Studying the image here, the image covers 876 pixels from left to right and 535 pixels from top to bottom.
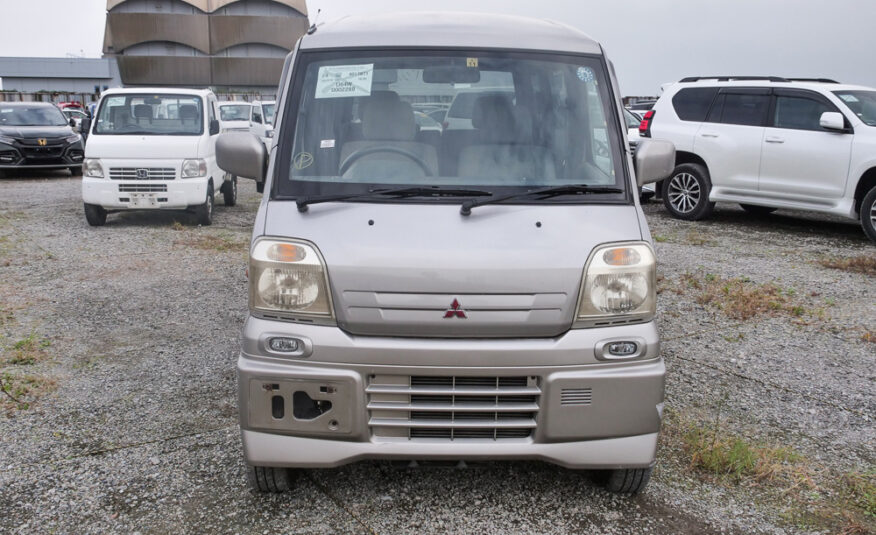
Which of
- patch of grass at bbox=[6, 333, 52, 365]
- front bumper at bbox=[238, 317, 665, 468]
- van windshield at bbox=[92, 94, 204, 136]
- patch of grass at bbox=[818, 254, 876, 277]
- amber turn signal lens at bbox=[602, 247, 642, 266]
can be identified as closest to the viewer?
front bumper at bbox=[238, 317, 665, 468]

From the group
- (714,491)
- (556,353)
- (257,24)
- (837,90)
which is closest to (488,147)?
(556,353)

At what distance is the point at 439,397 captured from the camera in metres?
3.01

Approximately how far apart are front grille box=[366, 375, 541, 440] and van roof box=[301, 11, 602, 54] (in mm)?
1646

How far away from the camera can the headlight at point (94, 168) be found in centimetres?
1049

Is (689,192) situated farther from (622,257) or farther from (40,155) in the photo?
(40,155)

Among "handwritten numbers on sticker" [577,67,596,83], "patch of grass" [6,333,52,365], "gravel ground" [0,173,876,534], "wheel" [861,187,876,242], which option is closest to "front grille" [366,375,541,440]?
"gravel ground" [0,173,876,534]

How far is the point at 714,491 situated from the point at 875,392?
6.75 feet

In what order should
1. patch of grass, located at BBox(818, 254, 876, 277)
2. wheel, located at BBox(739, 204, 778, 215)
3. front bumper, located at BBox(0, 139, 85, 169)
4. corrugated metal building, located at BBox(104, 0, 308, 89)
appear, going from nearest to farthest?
patch of grass, located at BBox(818, 254, 876, 277) → wheel, located at BBox(739, 204, 778, 215) → front bumper, located at BBox(0, 139, 85, 169) → corrugated metal building, located at BBox(104, 0, 308, 89)

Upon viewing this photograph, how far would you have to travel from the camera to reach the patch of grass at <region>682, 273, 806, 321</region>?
6.70 meters

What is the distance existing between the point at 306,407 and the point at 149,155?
849cm

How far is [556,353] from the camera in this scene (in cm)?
296

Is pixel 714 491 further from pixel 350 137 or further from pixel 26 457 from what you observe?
pixel 26 457

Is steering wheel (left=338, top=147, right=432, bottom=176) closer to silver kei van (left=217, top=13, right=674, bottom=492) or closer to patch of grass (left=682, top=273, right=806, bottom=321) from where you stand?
silver kei van (left=217, top=13, right=674, bottom=492)

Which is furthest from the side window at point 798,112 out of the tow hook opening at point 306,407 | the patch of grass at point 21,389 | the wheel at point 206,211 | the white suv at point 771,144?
the patch of grass at point 21,389
